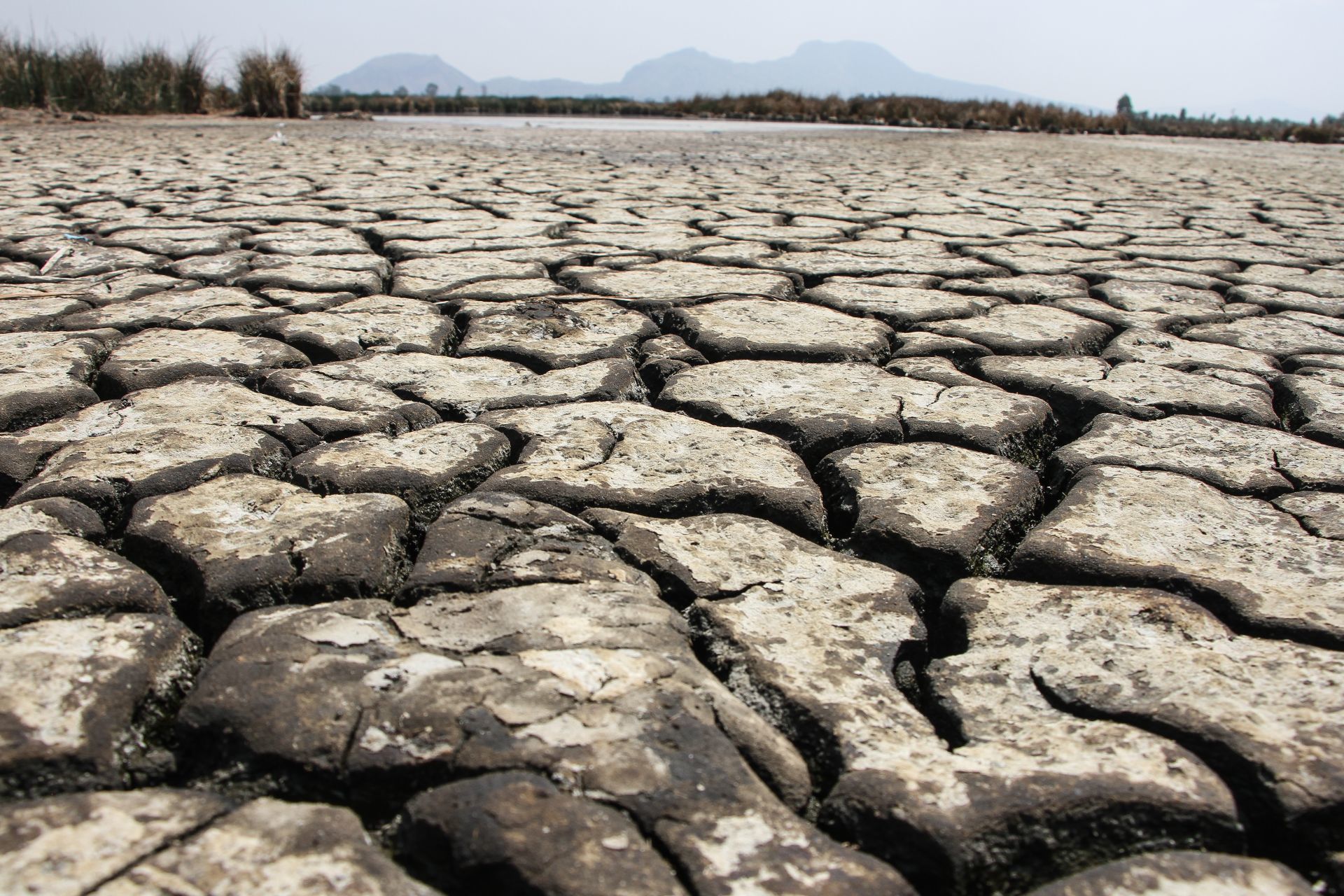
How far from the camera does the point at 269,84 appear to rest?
468 inches

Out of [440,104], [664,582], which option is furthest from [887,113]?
[664,582]

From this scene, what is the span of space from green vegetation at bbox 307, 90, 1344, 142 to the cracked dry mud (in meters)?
13.1

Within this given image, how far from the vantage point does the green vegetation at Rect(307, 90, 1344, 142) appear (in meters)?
14.7

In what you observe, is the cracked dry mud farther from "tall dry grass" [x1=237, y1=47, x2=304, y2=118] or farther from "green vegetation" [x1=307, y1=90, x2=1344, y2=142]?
"green vegetation" [x1=307, y1=90, x2=1344, y2=142]

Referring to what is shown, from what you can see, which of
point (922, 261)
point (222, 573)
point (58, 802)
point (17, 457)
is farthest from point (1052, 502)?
point (922, 261)

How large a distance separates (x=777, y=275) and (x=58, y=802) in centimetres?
234

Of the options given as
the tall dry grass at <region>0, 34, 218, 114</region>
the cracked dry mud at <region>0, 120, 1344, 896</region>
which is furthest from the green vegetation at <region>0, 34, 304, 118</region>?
the cracked dry mud at <region>0, 120, 1344, 896</region>

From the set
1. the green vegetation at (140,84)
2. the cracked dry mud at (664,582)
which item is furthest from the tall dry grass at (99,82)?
the cracked dry mud at (664,582)

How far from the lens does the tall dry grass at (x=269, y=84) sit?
1195cm

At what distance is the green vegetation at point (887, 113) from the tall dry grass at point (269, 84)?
7.16ft

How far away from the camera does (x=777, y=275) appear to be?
2.86 meters

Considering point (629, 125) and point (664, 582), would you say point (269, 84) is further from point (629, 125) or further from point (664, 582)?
point (664, 582)

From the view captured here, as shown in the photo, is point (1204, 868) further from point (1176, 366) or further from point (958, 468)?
point (1176, 366)

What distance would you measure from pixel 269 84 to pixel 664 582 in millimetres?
12544
